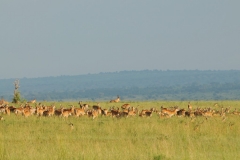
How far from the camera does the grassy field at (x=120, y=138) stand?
16.3m

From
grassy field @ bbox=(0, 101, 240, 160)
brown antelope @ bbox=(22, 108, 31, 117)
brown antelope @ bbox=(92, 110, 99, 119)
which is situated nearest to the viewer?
grassy field @ bbox=(0, 101, 240, 160)

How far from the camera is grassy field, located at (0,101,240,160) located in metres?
16.3

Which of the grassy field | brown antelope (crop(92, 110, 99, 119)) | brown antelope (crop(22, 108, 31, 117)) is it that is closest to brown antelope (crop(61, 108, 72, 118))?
the grassy field

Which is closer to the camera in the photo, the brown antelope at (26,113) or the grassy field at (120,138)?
the grassy field at (120,138)

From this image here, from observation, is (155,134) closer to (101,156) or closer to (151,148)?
(151,148)

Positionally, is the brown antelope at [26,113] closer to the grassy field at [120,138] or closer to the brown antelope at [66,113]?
the grassy field at [120,138]

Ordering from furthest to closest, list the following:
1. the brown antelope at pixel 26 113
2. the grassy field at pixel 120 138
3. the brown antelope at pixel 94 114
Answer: the brown antelope at pixel 26 113 → the brown antelope at pixel 94 114 → the grassy field at pixel 120 138

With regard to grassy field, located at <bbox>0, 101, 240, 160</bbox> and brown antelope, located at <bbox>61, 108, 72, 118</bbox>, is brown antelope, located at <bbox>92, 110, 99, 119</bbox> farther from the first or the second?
brown antelope, located at <bbox>61, 108, 72, 118</bbox>

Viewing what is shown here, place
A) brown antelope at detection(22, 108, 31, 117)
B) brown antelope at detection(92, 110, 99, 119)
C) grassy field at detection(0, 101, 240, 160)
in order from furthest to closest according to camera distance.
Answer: brown antelope at detection(22, 108, 31, 117)
brown antelope at detection(92, 110, 99, 119)
grassy field at detection(0, 101, 240, 160)

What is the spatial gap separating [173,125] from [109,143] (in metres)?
5.28

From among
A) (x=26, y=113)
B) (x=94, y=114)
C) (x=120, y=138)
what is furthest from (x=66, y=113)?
(x=120, y=138)

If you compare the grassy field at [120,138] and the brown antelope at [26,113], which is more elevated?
the brown antelope at [26,113]

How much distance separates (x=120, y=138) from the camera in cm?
2072

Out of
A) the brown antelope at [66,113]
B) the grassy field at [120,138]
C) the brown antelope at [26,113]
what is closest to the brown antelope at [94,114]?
the grassy field at [120,138]
